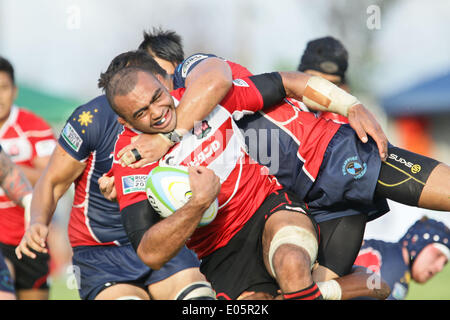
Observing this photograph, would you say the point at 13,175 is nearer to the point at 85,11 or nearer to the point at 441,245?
the point at 441,245

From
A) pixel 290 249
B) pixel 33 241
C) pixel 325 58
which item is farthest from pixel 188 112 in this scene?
pixel 325 58

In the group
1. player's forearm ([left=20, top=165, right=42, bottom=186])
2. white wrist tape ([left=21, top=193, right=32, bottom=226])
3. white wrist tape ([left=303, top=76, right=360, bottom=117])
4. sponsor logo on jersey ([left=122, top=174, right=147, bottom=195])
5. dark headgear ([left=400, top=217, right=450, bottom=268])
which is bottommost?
dark headgear ([left=400, top=217, right=450, bottom=268])

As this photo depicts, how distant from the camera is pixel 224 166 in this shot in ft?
13.0

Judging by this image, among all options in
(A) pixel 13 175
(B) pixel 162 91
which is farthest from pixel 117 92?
(A) pixel 13 175

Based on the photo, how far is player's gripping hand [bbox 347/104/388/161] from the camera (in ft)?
13.1

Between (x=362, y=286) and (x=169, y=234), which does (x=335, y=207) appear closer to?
(x=362, y=286)

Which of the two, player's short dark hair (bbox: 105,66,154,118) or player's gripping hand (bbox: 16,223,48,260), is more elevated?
player's short dark hair (bbox: 105,66,154,118)

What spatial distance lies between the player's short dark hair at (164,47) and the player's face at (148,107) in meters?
1.73

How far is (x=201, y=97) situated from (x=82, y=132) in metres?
1.35

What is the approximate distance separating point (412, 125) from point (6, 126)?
13485 mm

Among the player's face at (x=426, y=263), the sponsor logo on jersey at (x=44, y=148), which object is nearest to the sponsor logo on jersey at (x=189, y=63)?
the sponsor logo on jersey at (x=44, y=148)

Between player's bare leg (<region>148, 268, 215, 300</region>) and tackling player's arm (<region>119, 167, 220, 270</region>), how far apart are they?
1.12m

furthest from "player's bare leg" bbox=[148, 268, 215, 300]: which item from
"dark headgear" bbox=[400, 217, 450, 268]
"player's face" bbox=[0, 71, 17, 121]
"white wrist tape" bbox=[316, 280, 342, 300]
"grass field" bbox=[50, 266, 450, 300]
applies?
"grass field" bbox=[50, 266, 450, 300]

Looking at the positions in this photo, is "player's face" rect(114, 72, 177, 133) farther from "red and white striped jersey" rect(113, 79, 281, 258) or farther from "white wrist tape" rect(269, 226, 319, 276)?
"white wrist tape" rect(269, 226, 319, 276)
